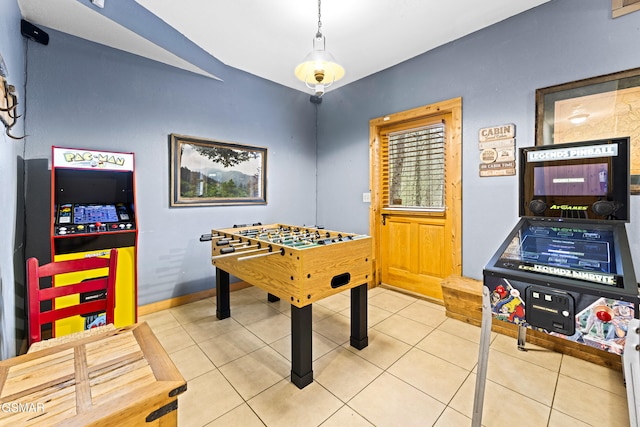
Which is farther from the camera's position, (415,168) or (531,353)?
(415,168)

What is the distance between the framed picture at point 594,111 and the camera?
2.14 metres

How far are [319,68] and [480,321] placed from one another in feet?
9.04

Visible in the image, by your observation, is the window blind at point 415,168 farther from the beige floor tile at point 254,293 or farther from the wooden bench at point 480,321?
the beige floor tile at point 254,293

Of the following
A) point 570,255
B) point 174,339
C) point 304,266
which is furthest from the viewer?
point 174,339

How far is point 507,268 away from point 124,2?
3353 millimetres

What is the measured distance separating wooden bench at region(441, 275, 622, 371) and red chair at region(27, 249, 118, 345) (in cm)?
286

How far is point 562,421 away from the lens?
5.32ft

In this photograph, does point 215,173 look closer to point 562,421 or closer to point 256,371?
point 256,371

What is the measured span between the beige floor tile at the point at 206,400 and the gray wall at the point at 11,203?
1.04 metres

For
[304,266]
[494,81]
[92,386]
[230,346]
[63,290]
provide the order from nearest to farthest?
[92,386] → [63,290] → [304,266] → [230,346] → [494,81]

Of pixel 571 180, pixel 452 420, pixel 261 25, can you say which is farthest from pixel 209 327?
pixel 571 180

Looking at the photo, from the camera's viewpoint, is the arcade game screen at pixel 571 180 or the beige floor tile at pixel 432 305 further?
the beige floor tile at pixel 432 305

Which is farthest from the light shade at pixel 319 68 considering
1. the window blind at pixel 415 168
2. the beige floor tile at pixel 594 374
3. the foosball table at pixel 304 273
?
the beige floor tile at pixel 594 374

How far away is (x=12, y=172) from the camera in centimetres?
196
